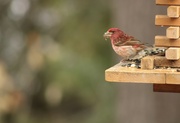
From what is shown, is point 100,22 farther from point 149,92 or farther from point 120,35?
point 120,35

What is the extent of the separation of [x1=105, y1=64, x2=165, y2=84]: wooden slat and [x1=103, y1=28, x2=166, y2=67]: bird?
1.45ft

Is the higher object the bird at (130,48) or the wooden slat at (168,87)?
the bird at (130,48)

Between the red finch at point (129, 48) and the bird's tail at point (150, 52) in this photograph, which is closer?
the bird's tail at point (150, 52)

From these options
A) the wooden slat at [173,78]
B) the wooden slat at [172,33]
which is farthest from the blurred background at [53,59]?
the wooden slat at [173,78]

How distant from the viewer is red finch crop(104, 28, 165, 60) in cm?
524

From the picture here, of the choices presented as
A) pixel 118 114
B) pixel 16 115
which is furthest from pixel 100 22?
pixel 118 114

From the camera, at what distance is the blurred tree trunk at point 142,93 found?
681 cm

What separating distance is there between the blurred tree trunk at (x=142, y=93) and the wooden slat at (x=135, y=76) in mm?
2134

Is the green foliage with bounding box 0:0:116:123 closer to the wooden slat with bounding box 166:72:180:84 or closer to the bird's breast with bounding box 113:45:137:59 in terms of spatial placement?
the bird's breast with bounding box 113:45:137:59

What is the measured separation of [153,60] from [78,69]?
5.34m

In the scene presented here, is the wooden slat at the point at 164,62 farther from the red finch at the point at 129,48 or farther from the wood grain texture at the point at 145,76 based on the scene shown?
the red finch at the point at 129,48

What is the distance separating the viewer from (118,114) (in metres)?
7.57

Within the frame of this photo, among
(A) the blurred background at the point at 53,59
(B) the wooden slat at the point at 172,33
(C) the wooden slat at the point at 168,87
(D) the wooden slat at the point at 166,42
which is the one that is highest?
(B) the wooden slat at the point at 172,33

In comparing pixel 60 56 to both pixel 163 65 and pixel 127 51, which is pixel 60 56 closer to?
pixel 127 51
